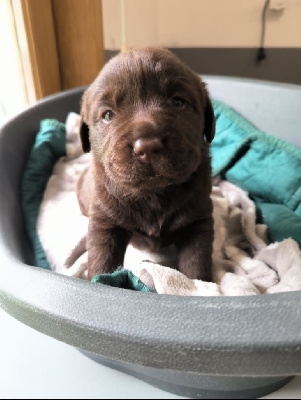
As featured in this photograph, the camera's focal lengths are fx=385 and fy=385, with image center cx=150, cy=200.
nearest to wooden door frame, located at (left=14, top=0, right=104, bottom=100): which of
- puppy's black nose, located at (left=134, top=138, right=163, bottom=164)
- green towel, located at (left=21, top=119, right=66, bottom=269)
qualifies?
green towel, located at (left=21, top=119, right=66, bottom=269)

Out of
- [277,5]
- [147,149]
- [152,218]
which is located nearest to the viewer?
[147,149]

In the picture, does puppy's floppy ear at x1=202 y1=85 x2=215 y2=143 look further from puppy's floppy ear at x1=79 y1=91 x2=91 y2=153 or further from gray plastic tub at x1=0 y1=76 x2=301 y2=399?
gray plastic tub at x1=0 y1=76 x2=301 y2=399

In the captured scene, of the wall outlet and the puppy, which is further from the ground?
the wall outlet

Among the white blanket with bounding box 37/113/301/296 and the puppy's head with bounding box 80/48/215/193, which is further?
the white blanket with bounding box 37/113/301/296

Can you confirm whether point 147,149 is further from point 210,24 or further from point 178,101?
point 210,24

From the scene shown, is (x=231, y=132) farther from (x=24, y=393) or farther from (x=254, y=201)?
(x=24, y=393)

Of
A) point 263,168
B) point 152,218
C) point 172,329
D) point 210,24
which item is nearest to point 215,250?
point 152,218
